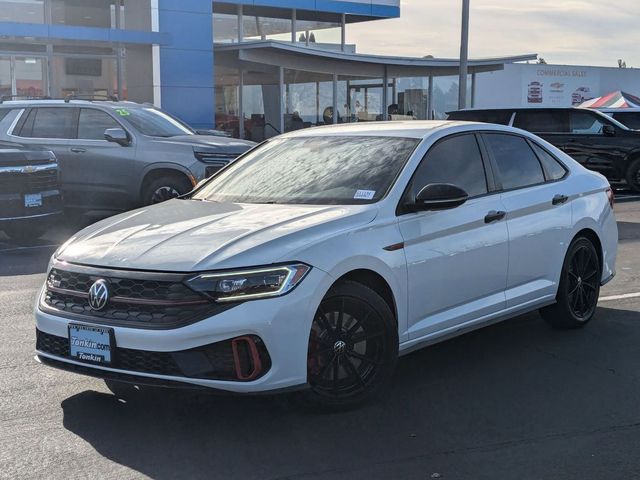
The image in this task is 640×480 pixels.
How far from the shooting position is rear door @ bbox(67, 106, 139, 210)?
41.0ft

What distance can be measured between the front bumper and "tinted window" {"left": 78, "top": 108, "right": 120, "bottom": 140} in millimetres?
8894

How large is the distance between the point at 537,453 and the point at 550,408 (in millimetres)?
695

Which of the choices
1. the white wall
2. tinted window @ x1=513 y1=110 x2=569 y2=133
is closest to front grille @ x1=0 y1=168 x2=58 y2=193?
tinted window @ x1=513 y1=110 x2=569 y2=133

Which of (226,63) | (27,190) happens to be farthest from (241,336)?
(226,63)

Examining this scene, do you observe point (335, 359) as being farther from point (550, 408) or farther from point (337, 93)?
point (337, 93)

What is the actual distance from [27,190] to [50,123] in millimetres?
2397

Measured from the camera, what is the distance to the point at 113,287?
427 centimetres

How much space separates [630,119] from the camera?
19.9 meters

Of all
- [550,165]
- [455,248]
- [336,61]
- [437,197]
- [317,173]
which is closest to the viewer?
[437,197]

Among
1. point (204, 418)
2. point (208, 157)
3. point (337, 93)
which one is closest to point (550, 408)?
point (204, 418)

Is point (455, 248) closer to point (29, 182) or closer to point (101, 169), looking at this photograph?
point (29, 182)

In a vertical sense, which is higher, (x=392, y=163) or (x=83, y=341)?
(x=392, y=163)

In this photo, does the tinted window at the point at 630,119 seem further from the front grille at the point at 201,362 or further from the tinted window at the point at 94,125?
the front grille at the point at 201,362

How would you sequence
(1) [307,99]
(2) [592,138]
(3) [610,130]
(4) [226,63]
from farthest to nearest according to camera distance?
(1) [307,99], (4) [226,63], (2) [592,138], (3) [610,130]
